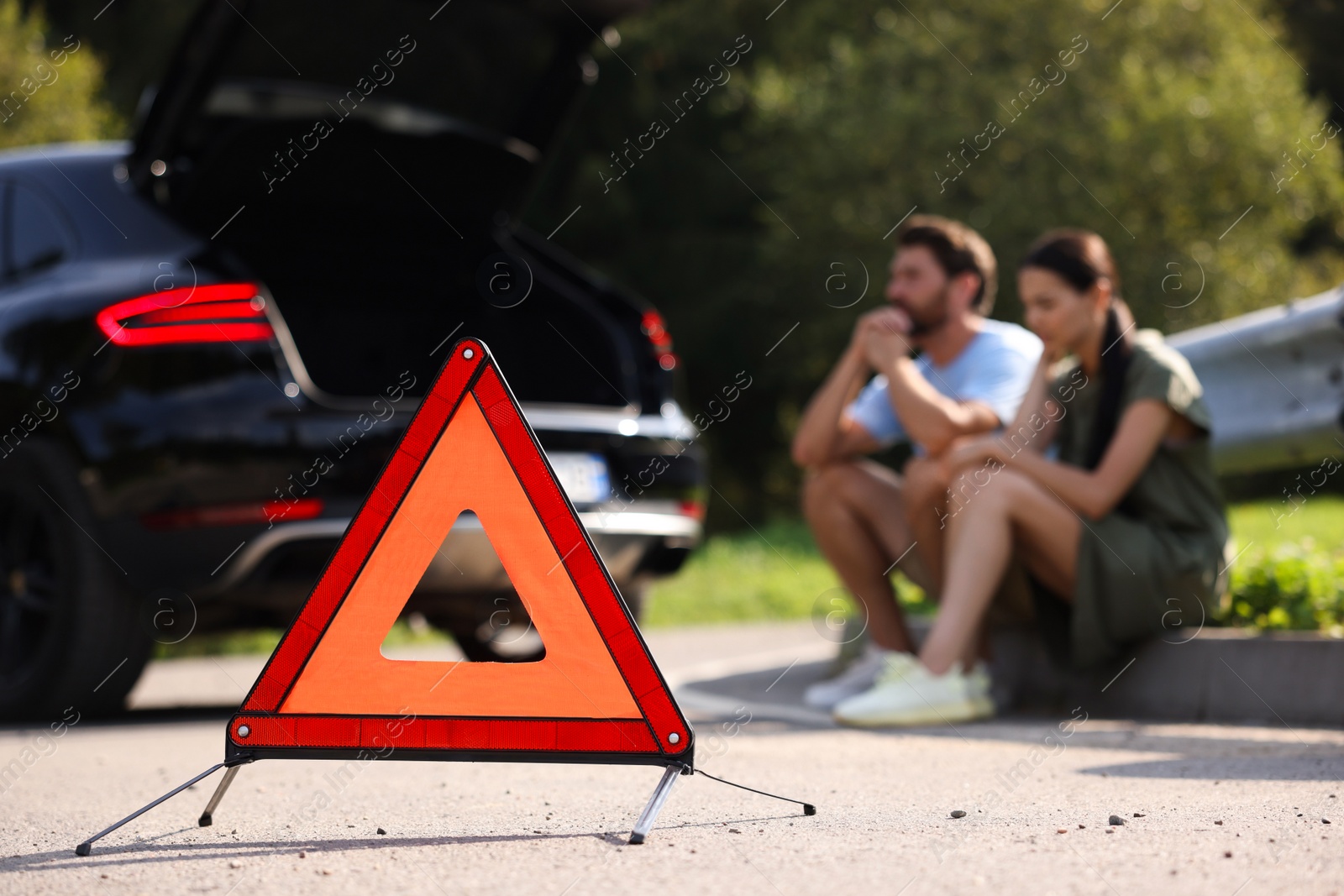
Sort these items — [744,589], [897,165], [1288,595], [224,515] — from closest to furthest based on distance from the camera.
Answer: [224,515] → [1288,595] → [744,589] → [897,165]

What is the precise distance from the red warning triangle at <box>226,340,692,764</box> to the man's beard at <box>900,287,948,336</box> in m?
2.83

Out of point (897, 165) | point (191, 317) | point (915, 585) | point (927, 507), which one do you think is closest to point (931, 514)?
point (927, 507)

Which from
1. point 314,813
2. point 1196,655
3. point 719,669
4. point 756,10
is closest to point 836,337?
point 756,10

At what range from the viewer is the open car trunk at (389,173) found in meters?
5.05

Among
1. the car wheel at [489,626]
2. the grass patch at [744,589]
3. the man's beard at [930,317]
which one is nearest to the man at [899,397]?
the man's beard at [930,317]

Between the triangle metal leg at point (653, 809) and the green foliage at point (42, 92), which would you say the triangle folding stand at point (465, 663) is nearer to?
the triangle metal leg at point (653, 809)

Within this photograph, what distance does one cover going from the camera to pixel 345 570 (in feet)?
9.92

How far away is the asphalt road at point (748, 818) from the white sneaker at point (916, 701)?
7cm

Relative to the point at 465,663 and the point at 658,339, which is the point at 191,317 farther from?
the point at 465,663

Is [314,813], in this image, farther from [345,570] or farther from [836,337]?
[836,337]

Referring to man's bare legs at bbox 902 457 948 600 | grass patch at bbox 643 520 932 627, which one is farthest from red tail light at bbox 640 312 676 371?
grass patch at bbox 643 520 932 627

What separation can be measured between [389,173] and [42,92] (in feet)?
35.5

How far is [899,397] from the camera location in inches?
208

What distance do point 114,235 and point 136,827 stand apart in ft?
8.28
